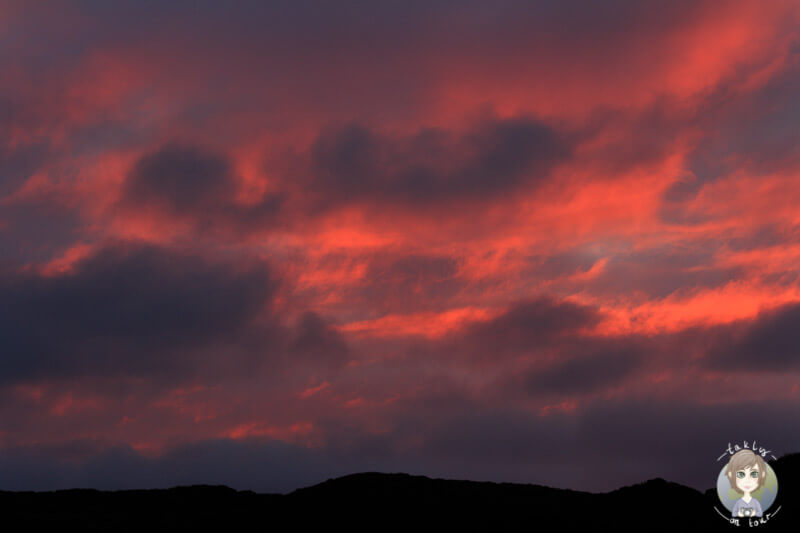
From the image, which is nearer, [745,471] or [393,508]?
[745,471]

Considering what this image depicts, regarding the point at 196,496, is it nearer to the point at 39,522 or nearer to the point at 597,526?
the point at 39,522

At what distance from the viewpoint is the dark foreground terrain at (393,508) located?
5372cm

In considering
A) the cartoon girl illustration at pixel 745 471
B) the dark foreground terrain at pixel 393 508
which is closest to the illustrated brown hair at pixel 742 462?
the cartoon girl illustration at pixel 745 471

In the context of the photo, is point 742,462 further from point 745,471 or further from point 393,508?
point 393,508

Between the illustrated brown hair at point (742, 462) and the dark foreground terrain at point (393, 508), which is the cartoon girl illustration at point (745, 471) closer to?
the illustrated brown hair at point (742, 462)

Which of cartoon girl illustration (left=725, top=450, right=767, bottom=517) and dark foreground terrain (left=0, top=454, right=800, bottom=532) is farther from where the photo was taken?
dark foreground terrain (left=0, top=454, right=800, bottom=532)

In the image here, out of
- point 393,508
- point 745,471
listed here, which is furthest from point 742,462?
point 393,508

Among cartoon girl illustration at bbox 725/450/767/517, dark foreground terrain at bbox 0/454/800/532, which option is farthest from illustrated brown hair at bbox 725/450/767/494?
dark foreground terrain at bbox 0/454/800/532

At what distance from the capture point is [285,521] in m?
56.9

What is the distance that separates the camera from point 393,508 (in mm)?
56531

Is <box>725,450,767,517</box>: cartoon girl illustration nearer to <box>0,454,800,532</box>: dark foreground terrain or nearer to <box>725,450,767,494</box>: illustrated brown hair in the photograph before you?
<box>725,450,767,494</box>: illustrated brown hair

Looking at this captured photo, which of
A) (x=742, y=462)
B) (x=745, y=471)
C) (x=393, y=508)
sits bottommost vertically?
(x=393, y=508)

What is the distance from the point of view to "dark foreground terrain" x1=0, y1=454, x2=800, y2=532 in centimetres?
5372

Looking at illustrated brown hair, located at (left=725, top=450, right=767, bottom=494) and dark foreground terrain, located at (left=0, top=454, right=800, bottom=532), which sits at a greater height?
illustrated brown hair, located at (left=725, top=450, right=767, bottom=494)
